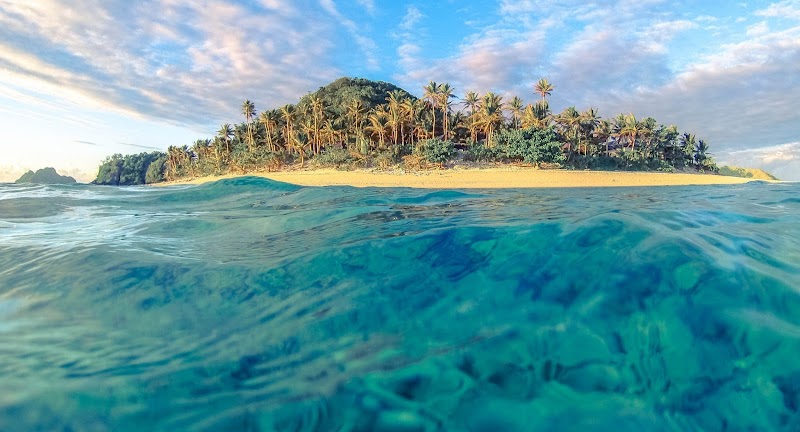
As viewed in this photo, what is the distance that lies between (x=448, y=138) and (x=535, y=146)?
1176cm

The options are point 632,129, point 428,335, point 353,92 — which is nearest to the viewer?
point 428,335

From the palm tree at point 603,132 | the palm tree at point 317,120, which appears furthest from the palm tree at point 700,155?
the palm tree at point 317,120

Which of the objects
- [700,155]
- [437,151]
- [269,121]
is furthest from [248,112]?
[700,155]

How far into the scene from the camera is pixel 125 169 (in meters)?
76.1

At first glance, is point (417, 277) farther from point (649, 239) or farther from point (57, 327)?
point (57, 327)

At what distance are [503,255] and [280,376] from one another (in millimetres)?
2057

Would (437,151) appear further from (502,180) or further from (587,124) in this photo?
(587,124)

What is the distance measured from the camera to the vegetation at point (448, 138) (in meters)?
38.1

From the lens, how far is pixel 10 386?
6.09 ft

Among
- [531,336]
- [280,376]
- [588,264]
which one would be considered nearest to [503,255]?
[588,264]

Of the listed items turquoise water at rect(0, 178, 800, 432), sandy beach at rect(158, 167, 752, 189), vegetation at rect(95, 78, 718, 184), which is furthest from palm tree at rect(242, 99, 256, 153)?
turquoise water at rect(0, 178, 800, 432)

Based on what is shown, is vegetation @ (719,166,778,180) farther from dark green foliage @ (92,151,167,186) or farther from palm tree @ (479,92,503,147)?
dark green foliage @ (92,151,167,186)

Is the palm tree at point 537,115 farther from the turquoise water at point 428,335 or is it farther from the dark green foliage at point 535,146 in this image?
the turquoise water at point 428,335

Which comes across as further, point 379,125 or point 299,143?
point 299,143
